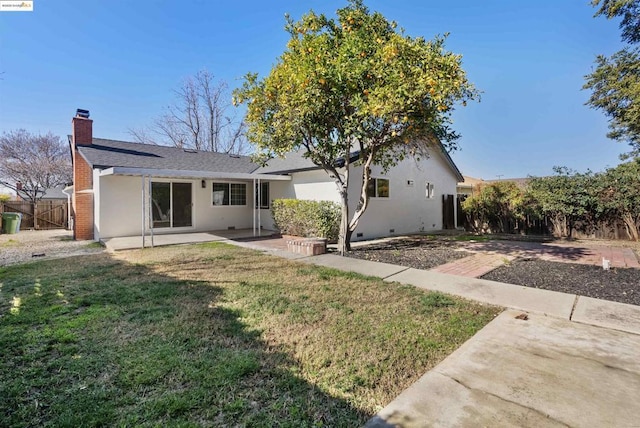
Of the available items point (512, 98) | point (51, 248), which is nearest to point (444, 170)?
point (512, 98)

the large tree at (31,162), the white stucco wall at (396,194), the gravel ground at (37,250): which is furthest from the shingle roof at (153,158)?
the large tree at (31,162)

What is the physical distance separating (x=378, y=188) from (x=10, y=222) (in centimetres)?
1846

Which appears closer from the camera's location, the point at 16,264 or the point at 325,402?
the point at 325,402

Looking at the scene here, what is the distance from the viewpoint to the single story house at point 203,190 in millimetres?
12484

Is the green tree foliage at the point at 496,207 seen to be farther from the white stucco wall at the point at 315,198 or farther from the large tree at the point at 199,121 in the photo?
the large tree at the point at 199,121

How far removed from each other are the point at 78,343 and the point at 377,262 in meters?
6.33

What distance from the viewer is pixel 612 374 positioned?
293 cm

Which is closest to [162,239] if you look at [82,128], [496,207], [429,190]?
[82,128]

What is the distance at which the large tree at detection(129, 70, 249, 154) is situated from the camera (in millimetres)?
30545

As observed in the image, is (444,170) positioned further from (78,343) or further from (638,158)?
(78,343)

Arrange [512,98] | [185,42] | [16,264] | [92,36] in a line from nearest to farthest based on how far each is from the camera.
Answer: [16,264]
[92,36]
[185,42]
[512,98]

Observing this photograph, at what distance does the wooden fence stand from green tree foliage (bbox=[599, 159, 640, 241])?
28060 mm

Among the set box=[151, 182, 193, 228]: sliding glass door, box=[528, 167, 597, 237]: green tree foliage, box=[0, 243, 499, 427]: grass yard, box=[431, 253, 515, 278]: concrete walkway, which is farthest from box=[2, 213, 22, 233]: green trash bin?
box=[528, 167, 597, 237]: green tree foliage

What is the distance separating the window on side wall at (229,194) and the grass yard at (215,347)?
908 cm
